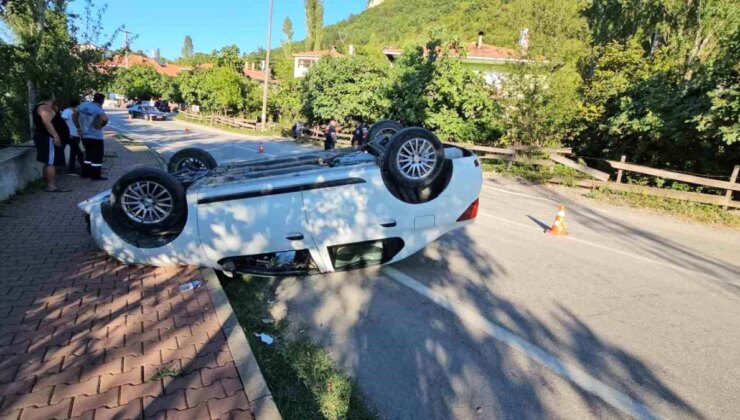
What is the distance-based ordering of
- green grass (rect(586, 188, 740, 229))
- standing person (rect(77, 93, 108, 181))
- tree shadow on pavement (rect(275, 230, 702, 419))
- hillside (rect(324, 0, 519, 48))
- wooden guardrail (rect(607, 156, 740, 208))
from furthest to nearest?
hillside (rect(324, 0, 519, 48)) → wooden guardrail (rect(607, 156, 740, 208)) → green grass (rect(586, 188, 740, 229)) → standing person (rect(77, 93, 108, 181)) → tree shadow on pavement (rect(275, 230, 702, 419))

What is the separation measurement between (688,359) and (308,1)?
74.0 meters

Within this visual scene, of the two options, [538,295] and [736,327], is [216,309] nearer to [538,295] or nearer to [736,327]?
[538,295]

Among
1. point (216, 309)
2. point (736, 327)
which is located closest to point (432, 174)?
point (216, 309)

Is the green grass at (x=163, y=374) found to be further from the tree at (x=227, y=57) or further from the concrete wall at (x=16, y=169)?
the tree at (x=227, y=57)

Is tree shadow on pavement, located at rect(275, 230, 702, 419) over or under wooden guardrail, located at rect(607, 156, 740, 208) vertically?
under

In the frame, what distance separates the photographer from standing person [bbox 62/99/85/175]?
8.54 m

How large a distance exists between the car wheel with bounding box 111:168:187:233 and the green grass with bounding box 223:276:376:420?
114 centimetres

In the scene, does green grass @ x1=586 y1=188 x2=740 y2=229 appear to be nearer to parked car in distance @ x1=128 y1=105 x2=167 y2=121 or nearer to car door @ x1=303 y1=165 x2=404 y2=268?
car door @ x1=303 y1=165 x2=404 y2=268

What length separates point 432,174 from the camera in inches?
170

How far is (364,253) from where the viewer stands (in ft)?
14.9

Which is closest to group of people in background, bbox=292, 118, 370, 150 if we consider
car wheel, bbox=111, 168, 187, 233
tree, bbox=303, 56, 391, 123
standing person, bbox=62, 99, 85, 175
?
tree, bbox=303, 56, 391, 123

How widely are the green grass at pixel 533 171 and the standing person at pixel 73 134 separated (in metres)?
12.1

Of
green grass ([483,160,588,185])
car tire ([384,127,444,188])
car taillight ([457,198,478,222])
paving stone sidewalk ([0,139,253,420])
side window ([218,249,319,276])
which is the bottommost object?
paving stone sidewalk ([0,139,253,420])

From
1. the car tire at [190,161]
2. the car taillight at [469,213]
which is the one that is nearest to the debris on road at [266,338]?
the car taillight at [469,213]
